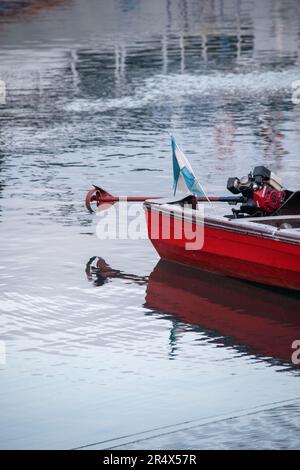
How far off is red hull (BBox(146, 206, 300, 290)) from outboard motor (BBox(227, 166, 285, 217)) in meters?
0.71

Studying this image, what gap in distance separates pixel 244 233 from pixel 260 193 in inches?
40.4

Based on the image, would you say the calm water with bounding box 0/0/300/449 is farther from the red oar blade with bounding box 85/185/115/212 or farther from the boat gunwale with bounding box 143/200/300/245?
the boat gunwale with bounding box 143/200/300/245

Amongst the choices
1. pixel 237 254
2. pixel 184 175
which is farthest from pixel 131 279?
pixel 184 175

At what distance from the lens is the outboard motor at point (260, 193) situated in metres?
20.8

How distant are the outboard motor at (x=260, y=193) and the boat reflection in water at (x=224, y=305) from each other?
3.51 feet

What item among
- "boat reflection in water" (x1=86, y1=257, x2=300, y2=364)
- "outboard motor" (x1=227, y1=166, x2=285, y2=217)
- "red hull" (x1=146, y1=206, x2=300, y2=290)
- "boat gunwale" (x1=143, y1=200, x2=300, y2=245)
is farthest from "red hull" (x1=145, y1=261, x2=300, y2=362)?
"outboard motor" (x1=227, y1=166, x2=285, y2=217)

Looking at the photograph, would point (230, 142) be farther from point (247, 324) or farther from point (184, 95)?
point (247, 324)

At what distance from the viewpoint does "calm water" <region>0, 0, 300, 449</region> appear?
15.4 meters

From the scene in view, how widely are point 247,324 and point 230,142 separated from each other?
44.8 ft

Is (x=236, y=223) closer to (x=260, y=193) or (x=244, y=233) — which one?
(x=244, y=233)

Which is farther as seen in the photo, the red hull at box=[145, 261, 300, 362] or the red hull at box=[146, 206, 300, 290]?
the red hull at box=[146, 206, 300, 290]

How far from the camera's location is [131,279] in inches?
836

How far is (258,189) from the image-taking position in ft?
Result: 68.8

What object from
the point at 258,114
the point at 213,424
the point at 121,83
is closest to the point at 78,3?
the point at 121,83
